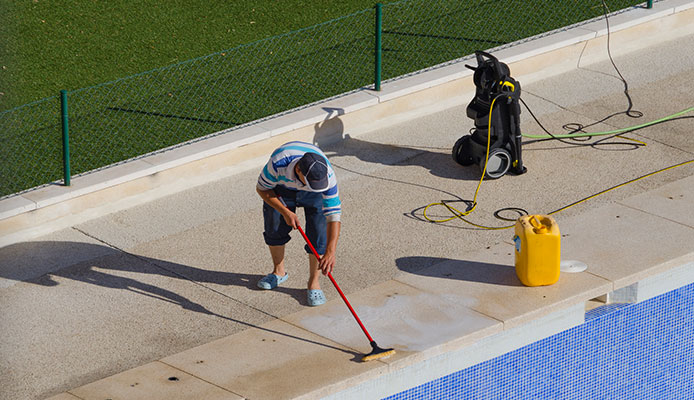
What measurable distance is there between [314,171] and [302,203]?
0.65 meters

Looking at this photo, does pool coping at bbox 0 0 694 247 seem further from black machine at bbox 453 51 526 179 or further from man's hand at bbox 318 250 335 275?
man's hand at bbox 318 250 335 275

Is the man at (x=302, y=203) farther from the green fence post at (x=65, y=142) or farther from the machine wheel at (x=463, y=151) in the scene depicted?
the machine wheel at (x=463, y=151)

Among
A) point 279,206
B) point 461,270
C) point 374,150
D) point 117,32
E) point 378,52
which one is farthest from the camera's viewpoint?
point 117,32

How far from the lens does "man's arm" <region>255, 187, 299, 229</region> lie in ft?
26.6

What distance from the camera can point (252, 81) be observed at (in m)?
12.0

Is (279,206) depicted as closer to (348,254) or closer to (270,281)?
(270,281)


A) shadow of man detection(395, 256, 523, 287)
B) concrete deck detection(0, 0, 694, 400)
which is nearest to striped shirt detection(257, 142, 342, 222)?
concrete deck detection(0, 0, 694, 400)

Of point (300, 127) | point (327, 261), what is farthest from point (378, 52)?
point (327, 261)

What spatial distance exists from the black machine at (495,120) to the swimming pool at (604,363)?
7.27ft

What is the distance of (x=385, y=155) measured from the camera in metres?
11.2

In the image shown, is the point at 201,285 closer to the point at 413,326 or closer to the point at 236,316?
the point at 236,316

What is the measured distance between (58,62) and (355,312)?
19.9 ft

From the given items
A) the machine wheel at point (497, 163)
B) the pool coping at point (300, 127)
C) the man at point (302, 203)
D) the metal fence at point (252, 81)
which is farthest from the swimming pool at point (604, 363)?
the metal fence at point (252, 81)

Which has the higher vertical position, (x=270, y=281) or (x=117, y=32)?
(x=117, y=32)
